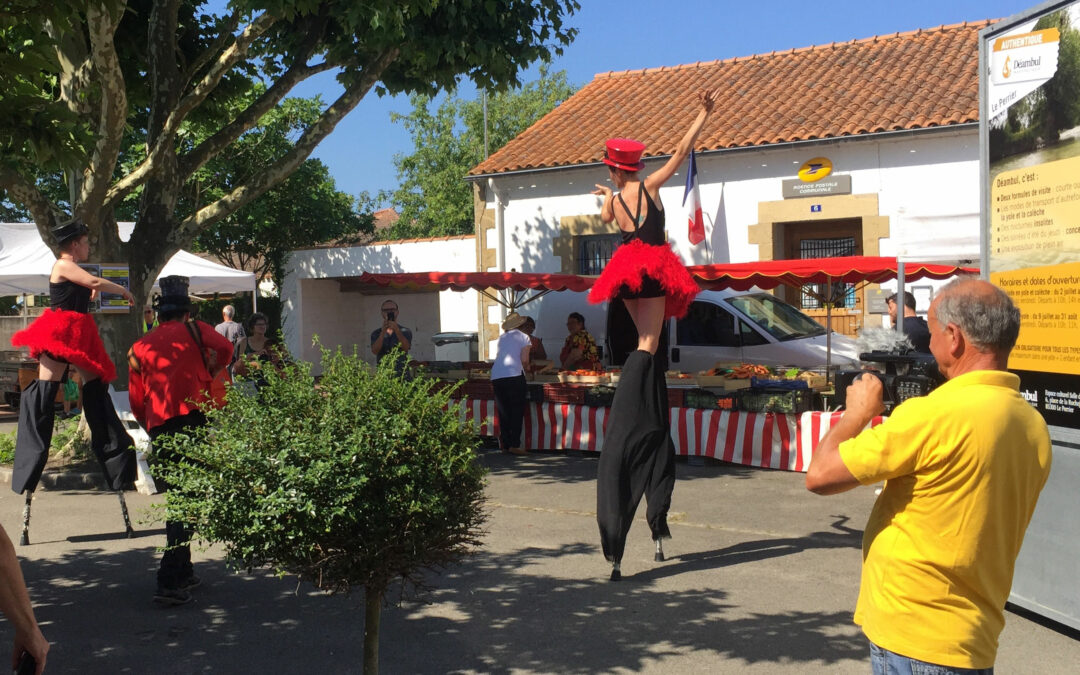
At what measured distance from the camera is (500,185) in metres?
19.9

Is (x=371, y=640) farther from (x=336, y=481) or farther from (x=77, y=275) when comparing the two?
(x=77, y=275)

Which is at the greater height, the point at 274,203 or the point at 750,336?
the point at 274,203

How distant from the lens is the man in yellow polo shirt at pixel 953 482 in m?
2.45

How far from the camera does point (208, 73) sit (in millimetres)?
10570

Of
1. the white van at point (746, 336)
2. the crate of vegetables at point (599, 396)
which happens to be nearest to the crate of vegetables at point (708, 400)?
the crate of vegetables at point (599, 396)

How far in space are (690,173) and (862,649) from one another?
13.4 metres

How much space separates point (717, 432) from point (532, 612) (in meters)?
5.76

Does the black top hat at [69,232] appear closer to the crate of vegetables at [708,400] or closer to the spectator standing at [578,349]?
the crate of vegetables at [708,400]

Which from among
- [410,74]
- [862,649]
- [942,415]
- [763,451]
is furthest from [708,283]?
[942,415]

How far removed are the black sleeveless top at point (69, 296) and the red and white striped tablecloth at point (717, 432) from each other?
3.72m

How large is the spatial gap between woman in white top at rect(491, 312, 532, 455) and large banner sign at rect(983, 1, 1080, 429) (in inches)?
277

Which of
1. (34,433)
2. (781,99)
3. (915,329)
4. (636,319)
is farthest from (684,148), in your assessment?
(781,99)

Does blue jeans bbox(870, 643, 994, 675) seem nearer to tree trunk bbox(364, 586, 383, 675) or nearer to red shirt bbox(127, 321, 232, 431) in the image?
tree trunk bbox(364, 586, 383, 675)

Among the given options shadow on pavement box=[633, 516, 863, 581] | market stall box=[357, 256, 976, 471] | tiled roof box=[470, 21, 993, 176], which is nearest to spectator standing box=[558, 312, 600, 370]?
market stall box=[357, 256, 976, 471]
